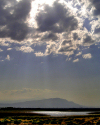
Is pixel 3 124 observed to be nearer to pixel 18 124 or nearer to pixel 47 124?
pixel 18 124

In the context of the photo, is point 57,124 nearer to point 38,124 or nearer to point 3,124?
point 38,124

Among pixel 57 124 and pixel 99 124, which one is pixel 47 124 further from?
pixel 99 124

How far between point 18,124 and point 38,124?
573cm

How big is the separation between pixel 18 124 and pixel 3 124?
13.5 ft

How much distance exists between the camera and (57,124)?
41.0 metres

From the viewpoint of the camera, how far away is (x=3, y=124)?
3988cm

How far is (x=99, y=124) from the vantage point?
4062 cm

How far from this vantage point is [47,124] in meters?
41.5

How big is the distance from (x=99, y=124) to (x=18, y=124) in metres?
23.2

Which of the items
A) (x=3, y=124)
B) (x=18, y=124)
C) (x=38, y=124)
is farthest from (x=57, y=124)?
(x=3, y=124)

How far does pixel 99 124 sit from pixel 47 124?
14.9m

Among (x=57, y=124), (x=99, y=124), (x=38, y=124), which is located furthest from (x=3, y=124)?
(x=99, y=124)

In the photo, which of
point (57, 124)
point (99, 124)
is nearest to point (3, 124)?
point (57, 124)

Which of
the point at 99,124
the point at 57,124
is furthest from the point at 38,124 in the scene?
the point at 99,124
